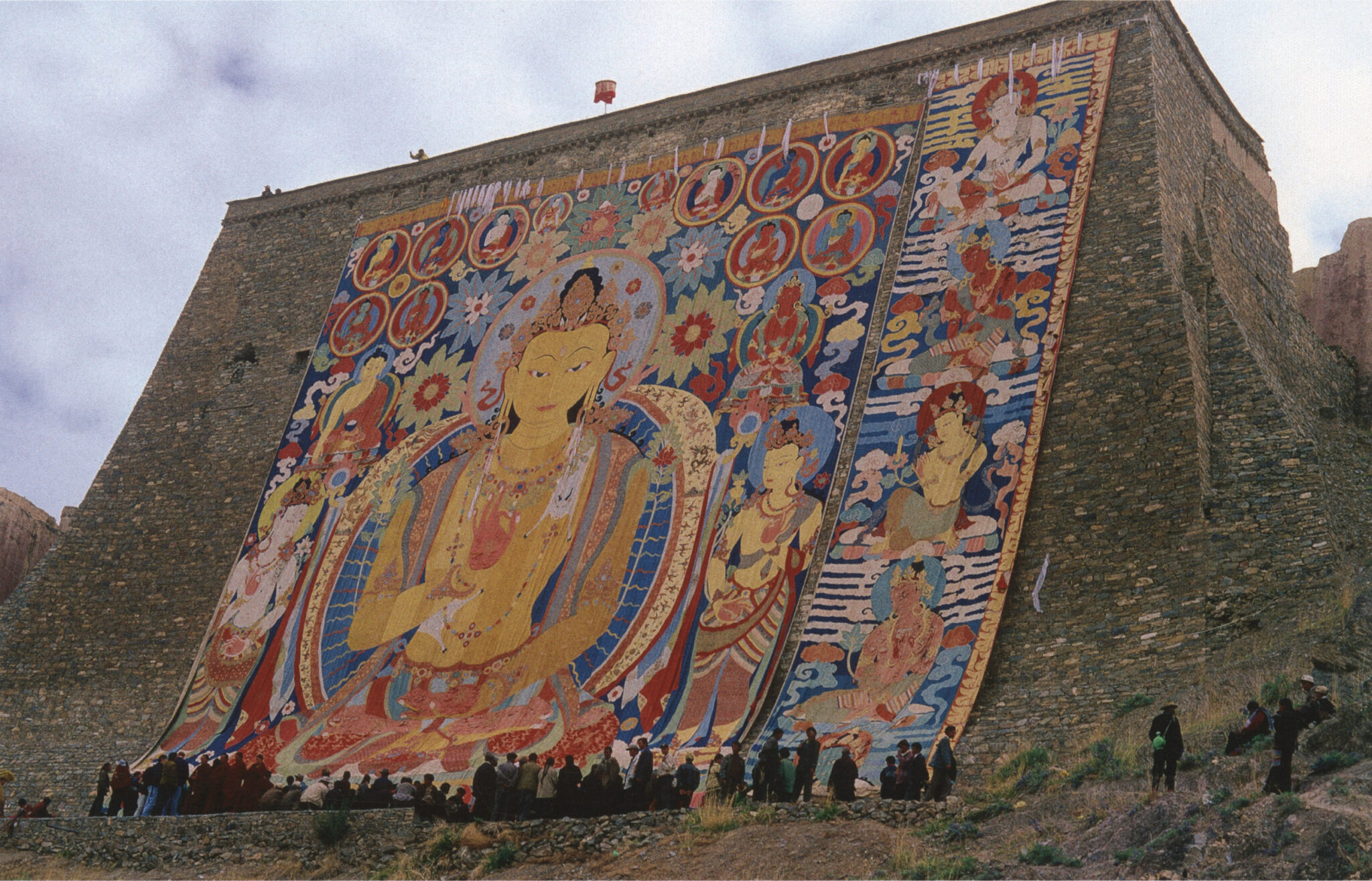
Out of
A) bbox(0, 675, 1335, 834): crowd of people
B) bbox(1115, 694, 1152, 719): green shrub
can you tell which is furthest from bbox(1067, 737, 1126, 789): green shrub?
bbox(1115, 694, 1152, 719): green shrub

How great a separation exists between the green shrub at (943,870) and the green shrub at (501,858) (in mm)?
3227

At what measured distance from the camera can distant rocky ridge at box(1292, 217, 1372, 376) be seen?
17.7m

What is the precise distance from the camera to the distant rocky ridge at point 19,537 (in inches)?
922

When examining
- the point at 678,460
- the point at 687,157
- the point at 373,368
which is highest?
the point at 687,157

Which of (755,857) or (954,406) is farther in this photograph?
(954,406)

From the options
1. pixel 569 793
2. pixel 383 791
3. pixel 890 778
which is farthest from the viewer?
pixel 383 791

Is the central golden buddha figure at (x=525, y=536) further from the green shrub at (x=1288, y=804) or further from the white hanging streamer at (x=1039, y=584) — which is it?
the green shrub at (x=1288, y=804)

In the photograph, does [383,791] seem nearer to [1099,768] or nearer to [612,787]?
[612,787]

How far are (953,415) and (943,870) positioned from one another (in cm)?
633

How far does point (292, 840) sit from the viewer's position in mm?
12008

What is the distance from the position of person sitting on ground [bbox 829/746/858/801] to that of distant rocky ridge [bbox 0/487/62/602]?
1632 cm

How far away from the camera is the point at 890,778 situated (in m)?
11.4

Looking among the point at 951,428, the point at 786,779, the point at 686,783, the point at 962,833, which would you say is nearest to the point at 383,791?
the point at 686,783

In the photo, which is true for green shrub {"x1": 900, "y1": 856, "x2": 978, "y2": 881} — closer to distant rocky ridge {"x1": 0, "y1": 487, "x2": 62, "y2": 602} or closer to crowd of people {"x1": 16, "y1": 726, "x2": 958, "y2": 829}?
crowd of people {"x1": 16, "y1": 726, "x2": 958, "y2": 829}
